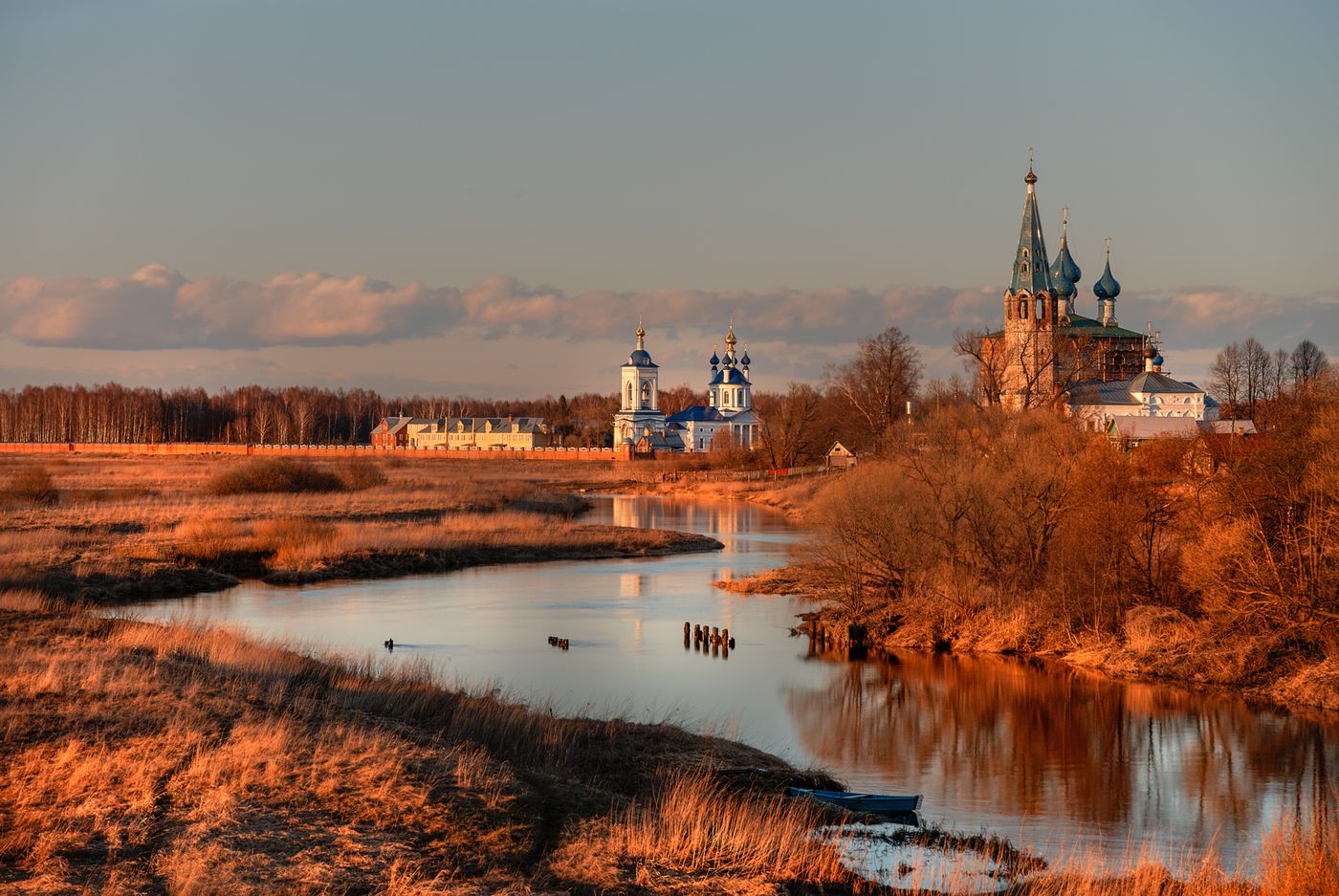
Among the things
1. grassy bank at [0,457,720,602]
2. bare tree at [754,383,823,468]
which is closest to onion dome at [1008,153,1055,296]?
bare tree at [754,383,823,468]

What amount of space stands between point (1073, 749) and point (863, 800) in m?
5.45

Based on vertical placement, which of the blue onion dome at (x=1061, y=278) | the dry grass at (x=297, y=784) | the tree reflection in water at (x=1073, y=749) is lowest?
the tree reflection in water at (x=1073, y=749)

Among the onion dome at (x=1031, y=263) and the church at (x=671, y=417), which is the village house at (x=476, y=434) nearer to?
the church at (x=671, y=417)

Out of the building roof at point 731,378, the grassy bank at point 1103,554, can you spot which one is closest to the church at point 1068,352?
the grassy bank at point 1103,554

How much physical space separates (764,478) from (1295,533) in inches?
2246

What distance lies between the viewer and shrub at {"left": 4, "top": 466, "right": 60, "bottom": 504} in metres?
43.0

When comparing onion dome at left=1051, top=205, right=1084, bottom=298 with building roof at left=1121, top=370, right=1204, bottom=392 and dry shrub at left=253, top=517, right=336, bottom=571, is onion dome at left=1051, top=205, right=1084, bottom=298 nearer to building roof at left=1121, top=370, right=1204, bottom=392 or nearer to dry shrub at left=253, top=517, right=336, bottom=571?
building roof at left=1121, top=370, right=1204, bottom=392

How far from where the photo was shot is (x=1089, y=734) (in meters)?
17.4

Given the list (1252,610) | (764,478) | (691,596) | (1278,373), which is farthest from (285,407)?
(1252,610)

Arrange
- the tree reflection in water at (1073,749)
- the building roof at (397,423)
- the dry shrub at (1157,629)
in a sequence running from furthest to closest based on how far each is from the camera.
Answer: the building roof at (397,423), the dry shrub at (1157,629), the tree reflection in water at (1073,749)

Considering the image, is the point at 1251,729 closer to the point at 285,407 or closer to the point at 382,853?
the point at 382,853

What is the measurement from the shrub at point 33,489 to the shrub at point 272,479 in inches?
217

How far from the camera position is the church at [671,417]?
117m

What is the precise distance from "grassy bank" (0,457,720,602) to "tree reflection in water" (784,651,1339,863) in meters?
15.2
